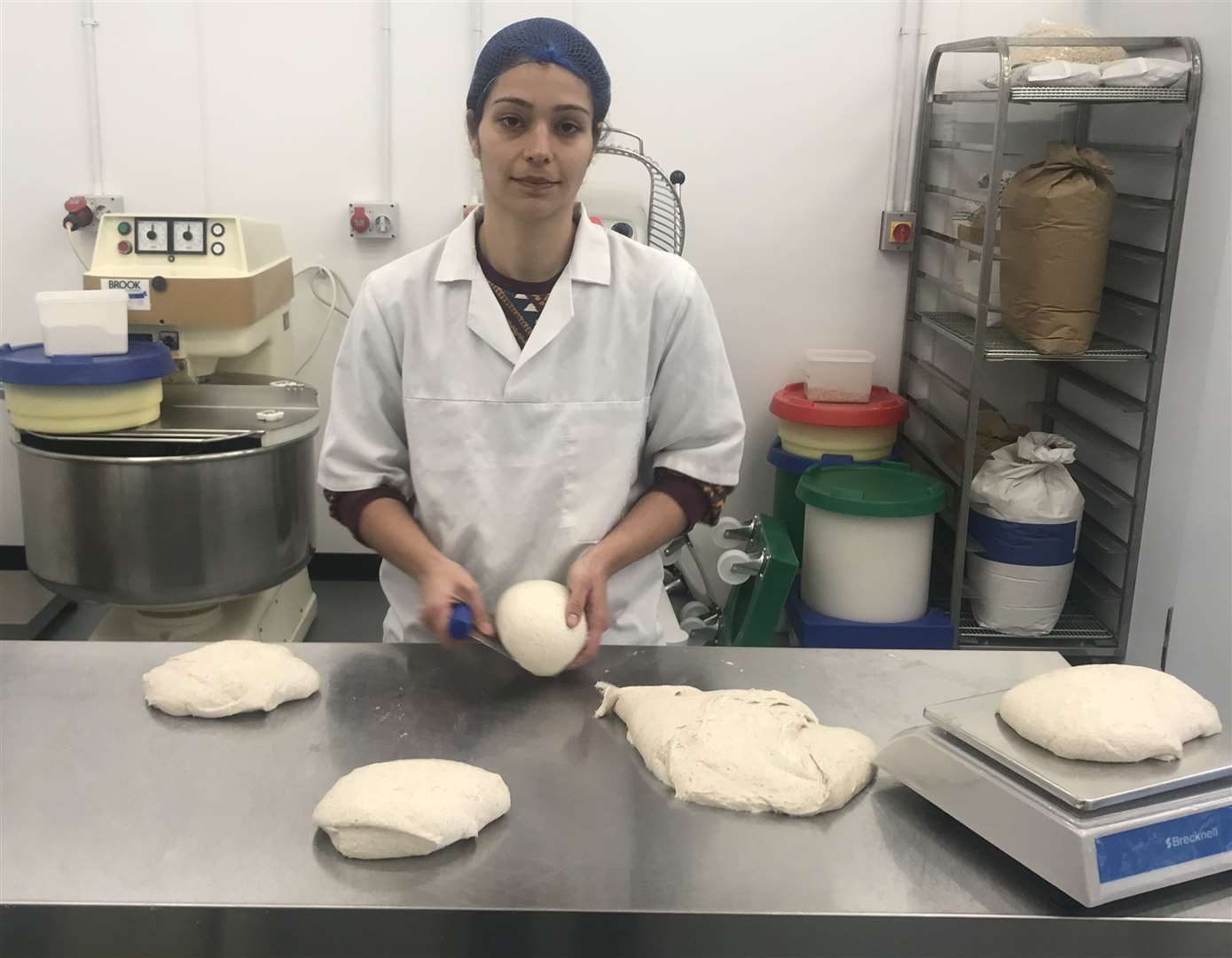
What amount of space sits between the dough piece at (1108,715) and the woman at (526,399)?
0.60 m

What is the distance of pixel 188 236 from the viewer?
2533mm

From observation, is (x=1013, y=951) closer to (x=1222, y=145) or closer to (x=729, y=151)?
(x=1222, y=145)

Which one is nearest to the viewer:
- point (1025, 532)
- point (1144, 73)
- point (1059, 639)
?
point (1144, 73)

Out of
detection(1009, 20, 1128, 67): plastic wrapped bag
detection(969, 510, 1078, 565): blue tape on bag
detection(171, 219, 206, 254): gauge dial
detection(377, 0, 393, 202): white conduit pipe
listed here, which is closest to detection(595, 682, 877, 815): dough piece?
detection(171, 219, 206, 254): gauge dial

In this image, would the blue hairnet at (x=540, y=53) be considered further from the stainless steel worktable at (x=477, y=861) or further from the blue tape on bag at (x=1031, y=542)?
the blue tape on bag at (x=1031, y=542)

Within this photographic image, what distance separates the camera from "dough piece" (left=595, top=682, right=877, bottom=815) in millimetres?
1054

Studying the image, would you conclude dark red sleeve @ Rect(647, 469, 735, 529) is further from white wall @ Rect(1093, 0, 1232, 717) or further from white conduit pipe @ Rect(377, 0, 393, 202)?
white conduit pipe @ Rect(377, 0, 393, 202)

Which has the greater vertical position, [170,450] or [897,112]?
[897,112]

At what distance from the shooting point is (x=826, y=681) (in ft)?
4.34

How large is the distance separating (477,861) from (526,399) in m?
0.72

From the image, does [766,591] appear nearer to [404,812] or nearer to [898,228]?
[898,228]

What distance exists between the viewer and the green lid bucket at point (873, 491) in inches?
111

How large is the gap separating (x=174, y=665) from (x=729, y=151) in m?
2.43

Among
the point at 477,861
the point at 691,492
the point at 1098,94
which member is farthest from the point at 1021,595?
the point at 477,861
